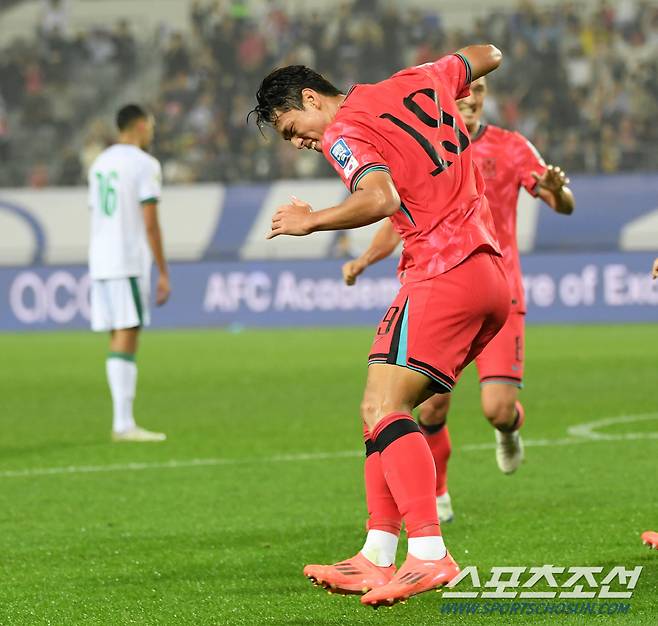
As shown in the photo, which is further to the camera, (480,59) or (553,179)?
(553,179)

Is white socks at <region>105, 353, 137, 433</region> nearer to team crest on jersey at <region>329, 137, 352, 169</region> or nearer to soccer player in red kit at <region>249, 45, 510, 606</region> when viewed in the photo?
soccer player in red kit at <region>249, 45, 510, 606</region>

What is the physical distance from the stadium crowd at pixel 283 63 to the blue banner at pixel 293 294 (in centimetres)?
325

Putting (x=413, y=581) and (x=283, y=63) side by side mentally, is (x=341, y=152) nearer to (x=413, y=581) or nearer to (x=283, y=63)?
(x=413, y=581)

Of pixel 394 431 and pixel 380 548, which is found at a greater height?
pixel 394 431

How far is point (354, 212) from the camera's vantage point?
4.11 m

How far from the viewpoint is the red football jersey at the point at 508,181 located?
659 cm

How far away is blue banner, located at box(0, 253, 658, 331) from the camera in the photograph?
1888cm

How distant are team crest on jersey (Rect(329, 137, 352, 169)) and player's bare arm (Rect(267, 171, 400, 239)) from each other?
114mm

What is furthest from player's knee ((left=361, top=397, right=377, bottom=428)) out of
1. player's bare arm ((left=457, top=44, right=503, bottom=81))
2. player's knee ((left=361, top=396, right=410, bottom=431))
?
player's bare arm ((left=457, top=44, right=503, bottom=81))

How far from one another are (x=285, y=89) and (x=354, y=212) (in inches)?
23.7

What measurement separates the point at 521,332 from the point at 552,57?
18.5m

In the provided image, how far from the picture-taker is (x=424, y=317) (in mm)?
4387

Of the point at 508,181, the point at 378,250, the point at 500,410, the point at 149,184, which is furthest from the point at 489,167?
the point at 149,184

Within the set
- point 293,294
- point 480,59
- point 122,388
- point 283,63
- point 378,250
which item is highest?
point 283,63
